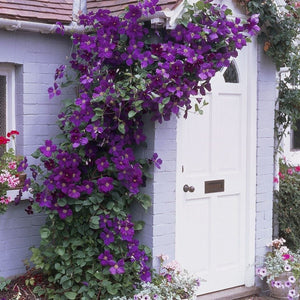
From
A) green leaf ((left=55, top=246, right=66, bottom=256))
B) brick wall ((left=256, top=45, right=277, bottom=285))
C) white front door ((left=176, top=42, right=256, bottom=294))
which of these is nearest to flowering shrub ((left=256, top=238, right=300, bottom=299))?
brick wall ((left=256, top=45, right=277, bottom=285))

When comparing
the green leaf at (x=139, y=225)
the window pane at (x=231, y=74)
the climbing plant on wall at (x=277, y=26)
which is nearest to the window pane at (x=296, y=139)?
the climbing plant on wall at (x=277, y=26)

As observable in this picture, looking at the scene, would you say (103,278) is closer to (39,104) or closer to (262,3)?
(39,104)

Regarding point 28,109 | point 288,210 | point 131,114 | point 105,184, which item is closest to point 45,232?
point 105,184

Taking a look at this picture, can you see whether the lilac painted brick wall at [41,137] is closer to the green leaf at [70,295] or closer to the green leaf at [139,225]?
the green leaf at [139,225]

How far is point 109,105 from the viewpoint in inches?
191

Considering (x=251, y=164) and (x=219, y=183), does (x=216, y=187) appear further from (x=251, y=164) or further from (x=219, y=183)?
(x=251, y=164)

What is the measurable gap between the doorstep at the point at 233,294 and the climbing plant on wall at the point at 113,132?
940 mm

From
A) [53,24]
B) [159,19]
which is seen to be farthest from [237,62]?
[53,24]

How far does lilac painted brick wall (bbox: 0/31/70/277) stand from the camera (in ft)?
17.5

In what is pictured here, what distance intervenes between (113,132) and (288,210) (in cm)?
291

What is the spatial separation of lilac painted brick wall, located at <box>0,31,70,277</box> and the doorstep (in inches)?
69.6

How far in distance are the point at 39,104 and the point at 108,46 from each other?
963mm

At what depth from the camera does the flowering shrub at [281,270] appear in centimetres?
586

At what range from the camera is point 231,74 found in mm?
5848
